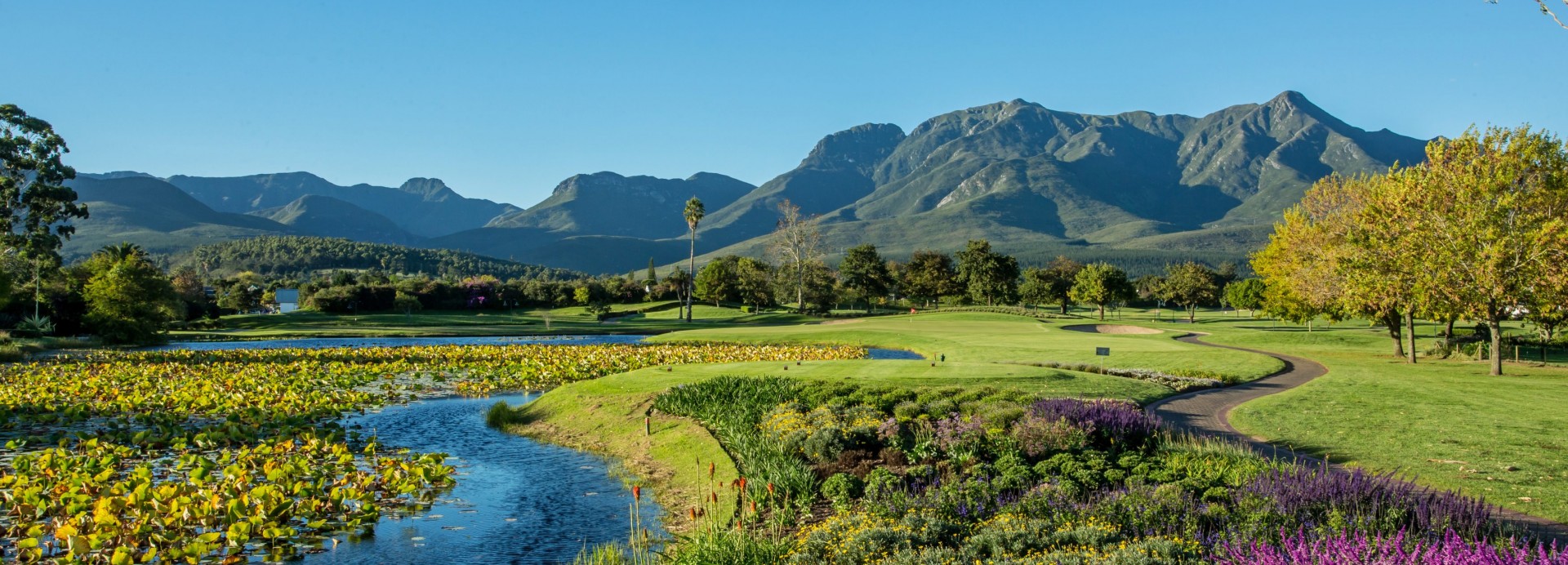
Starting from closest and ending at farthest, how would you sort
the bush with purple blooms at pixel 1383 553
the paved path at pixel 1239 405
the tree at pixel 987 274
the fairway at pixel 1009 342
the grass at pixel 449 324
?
the bush with purple blooms at pixel 1383 553, the paved path at pixel 1239 405, the fairway at pixel 1009 342, the grass at pixel 449 324, the tree at pixel 987 274

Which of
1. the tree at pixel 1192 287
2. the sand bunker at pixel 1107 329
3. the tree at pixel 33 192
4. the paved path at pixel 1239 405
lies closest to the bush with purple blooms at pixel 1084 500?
the paved path at pixel 1239 405

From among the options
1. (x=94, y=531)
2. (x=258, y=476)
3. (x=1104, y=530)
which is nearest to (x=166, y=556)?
(x=94, y=531)

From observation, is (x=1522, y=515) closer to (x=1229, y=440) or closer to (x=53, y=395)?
(x=1229, y=440)

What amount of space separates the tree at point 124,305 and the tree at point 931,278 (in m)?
79.1

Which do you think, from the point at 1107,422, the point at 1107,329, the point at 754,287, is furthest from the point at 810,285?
the point at 1107,422

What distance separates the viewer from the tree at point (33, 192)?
61.9 m

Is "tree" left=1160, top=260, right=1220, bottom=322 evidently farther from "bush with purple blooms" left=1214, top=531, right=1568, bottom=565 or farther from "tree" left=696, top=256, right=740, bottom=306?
"bush with purple blooms" left=1214, top=531, right=1568, bottom=565

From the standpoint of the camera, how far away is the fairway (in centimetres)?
3481

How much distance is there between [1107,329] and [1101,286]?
2209 centimetres

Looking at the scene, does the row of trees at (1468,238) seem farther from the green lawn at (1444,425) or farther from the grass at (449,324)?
the grass at (449,324)

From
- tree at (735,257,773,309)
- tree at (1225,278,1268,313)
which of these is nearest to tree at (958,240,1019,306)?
tree at (1225,278,1268,313)

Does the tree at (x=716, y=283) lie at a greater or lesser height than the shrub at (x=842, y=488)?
greater

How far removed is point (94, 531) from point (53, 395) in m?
16.6

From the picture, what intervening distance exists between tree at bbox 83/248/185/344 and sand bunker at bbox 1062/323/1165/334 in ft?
206
